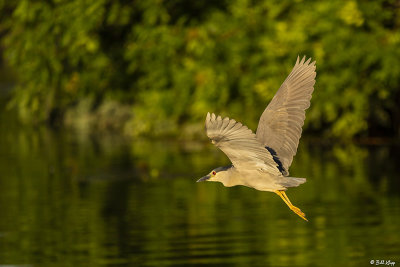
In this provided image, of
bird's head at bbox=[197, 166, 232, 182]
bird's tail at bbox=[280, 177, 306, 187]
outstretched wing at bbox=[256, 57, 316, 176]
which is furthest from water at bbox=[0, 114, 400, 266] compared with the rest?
bird's tail at bbox=[280, 177, 306, 187]

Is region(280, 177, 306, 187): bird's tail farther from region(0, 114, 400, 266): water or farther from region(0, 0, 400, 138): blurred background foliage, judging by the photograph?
region(0, 0, 400, 138): blurred background foliage

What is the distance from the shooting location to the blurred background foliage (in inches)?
1101

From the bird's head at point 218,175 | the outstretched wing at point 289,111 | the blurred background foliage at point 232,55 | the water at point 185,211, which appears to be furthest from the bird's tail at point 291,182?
the blurred background foliage at point 232,55

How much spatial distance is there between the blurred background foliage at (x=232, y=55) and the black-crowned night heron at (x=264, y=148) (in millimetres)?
16242

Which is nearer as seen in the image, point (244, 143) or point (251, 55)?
point (244, 143)

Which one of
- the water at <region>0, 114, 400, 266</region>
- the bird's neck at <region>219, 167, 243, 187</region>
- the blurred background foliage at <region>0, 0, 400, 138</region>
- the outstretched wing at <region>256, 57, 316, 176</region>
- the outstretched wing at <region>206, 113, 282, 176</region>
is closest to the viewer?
the outstretched wing at <region>206, 113, 282, 176</region>

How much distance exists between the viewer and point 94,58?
28.3m

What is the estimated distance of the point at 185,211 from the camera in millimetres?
→ 29391

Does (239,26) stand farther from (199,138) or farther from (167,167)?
(199,138)

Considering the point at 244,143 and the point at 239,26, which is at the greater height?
the point at 239,26

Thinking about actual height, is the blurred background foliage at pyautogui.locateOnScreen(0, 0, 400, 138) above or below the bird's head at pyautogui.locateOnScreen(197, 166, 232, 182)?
above

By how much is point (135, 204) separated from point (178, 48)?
15.0ft

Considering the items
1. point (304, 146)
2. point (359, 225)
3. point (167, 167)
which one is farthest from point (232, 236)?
point (304, 146)

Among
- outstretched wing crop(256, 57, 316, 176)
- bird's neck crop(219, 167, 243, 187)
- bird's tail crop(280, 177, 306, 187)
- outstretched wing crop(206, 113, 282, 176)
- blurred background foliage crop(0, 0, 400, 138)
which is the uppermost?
blurred background foliage crop(0, 0, 400, 138)
